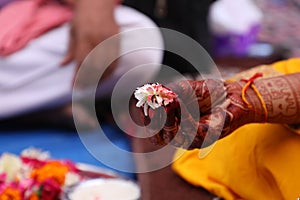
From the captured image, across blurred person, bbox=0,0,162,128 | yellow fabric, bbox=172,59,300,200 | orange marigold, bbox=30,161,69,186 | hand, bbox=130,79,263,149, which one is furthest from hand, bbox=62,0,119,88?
hand, bbox=130,79,263,149

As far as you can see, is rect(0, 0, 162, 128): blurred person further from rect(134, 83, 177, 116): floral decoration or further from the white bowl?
rect(134, 83, 177, 116): floral decoration

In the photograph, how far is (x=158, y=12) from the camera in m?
1.98

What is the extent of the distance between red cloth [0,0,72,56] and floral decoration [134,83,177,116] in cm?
100

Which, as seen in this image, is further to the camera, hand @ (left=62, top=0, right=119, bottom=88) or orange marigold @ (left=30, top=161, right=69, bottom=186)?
hand @ (left=62, top=0, right=119, bottom=88)

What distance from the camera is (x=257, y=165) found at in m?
0.97

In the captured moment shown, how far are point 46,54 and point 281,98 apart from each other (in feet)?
3.20

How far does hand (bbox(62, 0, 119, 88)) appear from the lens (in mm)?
1577

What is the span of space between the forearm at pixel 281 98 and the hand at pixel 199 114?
2 centimetres

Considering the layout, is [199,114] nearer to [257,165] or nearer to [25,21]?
[257,165]

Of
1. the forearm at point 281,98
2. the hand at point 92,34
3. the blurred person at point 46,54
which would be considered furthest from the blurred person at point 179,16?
the forearm at point 281,98

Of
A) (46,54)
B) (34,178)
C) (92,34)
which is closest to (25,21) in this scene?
(46,54)

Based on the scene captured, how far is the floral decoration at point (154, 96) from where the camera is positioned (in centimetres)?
73

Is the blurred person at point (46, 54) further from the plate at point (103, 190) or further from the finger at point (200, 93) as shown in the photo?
the finger at point (200, 93)

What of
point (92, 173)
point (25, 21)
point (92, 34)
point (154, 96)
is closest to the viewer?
point (154, 96)
